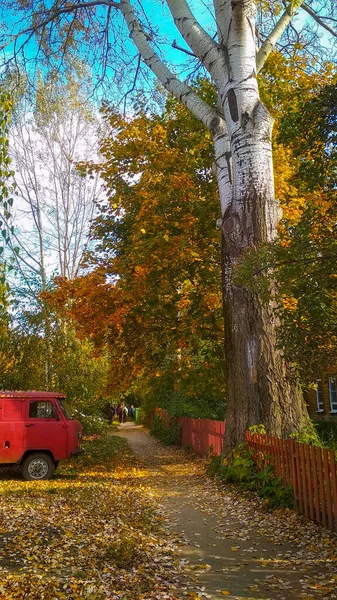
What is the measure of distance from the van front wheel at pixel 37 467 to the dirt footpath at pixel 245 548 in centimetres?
370

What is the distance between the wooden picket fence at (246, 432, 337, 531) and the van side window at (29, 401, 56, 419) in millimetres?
6044

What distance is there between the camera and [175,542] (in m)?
6.41

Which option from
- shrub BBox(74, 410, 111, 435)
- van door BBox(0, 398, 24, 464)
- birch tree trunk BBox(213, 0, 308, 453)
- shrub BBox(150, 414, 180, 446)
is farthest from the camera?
shrub BBox(150, 414, 180, 446)

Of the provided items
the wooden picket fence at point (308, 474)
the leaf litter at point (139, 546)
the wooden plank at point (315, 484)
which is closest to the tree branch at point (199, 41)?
the wooden picket fence at point (308, 474)

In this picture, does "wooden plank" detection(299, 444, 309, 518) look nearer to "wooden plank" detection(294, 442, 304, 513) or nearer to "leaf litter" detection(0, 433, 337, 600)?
"wooden plank" detection(294, 442, 304, 513)

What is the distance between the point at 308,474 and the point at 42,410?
7.69 m

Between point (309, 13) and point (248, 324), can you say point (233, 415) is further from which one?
point (309, 13)

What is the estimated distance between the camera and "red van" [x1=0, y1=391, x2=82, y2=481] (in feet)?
40.9

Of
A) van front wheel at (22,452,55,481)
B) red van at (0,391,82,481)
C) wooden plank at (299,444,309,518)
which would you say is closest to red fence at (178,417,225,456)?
red van at (0,391,82,481)

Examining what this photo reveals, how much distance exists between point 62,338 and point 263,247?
1457 cm

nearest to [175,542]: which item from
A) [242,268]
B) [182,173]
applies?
[242,268]

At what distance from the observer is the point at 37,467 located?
1275cm

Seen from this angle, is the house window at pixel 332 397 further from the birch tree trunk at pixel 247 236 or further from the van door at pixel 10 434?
the van door at pixel 10 434

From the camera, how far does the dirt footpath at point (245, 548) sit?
470cm
